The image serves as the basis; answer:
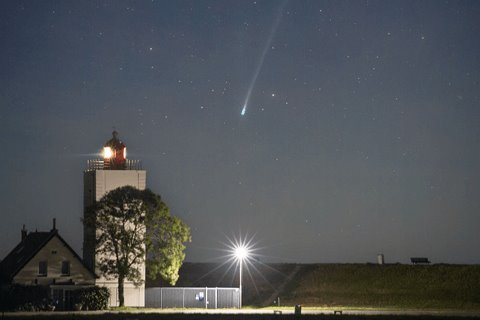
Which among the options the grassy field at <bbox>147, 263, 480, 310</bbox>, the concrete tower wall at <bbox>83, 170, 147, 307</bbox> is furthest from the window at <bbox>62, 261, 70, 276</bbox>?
the grassy field at <bbox>147, 263, 480, 310</bbox>

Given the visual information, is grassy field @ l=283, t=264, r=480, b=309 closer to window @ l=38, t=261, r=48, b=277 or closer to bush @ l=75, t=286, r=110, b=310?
bush @ l=75, t=286, r=110, b=310

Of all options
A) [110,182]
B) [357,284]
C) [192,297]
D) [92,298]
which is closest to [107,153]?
[110,182]

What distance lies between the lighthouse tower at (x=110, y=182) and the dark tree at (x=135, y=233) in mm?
1820

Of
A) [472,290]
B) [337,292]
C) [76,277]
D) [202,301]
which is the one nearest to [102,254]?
[76,277]

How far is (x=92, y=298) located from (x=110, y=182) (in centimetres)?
1084

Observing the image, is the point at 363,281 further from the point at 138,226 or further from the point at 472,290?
the point at 138,226

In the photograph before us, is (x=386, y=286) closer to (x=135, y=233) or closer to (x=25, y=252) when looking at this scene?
(x=135, y=233)

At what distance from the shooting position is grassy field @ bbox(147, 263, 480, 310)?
282ft

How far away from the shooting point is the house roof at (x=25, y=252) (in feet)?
254

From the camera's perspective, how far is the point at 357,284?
9600cm

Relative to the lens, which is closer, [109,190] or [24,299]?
[24,299]

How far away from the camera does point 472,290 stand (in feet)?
291

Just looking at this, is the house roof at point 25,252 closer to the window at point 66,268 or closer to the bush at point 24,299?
the window at point 66,268

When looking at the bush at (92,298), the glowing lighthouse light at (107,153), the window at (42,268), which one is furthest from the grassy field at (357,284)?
the window at (42,268)
